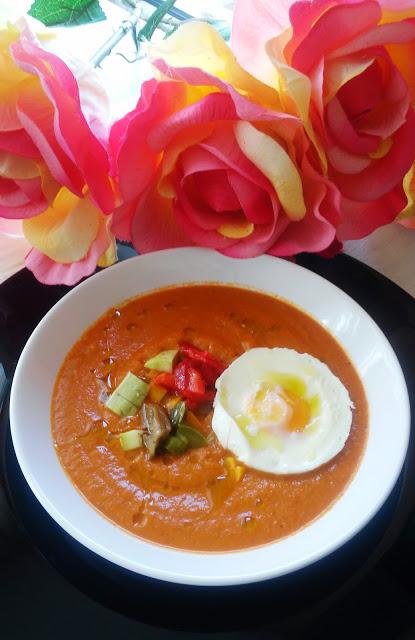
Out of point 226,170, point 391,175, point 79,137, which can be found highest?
point 79,137

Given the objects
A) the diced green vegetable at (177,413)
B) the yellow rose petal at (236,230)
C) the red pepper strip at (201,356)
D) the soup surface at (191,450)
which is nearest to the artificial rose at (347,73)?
the yellow rose petal at (236,230)

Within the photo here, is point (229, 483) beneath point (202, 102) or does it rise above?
beneath

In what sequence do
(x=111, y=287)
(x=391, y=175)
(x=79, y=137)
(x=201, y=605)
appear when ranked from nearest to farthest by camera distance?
1. (x=201, y=605)
2. (x=79, y=137)
3. (x=391, y=175)
4. (x=111, y=287)

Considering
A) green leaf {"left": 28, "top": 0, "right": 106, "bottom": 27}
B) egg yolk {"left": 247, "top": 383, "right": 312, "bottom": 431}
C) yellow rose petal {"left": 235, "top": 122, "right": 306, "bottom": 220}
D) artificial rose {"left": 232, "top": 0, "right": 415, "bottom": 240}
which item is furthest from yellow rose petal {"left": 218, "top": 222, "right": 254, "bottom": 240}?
green leaf {"left": 28, "top": 0, "right": 106, "bottom": 27}

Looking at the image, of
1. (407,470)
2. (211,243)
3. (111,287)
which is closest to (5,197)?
(111,287)

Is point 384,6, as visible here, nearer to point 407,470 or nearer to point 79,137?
point 79,137

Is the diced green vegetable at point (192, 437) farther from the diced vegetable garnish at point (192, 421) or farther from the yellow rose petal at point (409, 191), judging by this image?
the yellow rose petal at point (409, 191)

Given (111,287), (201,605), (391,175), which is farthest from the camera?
(111,287)
